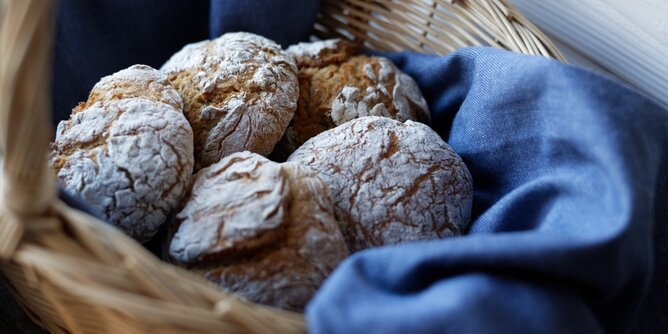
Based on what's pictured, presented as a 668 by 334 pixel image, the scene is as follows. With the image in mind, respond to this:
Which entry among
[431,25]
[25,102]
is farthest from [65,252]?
[431,25]

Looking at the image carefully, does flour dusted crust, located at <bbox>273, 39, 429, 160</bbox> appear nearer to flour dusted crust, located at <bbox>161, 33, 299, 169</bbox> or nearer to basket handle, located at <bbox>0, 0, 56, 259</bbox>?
flour dusted crust, located at <bbox>161, 33, 299, 169</bbox>

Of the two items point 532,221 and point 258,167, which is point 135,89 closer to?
point 258,167

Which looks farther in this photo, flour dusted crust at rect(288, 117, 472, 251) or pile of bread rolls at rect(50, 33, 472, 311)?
Answer: flour dusted crust at rect(288, 117, 472, 251)

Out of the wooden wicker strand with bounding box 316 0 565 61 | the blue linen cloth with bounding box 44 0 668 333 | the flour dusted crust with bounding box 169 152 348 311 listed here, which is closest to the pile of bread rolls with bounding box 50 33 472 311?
the flour dusted crust with bounding box 169 152 348 311

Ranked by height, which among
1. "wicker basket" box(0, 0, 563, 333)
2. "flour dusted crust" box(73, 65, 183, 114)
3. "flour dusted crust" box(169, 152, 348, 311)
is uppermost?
"wicker basket" box(0, 0, 563, 333)

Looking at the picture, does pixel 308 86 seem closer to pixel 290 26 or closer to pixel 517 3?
pixel 290 26

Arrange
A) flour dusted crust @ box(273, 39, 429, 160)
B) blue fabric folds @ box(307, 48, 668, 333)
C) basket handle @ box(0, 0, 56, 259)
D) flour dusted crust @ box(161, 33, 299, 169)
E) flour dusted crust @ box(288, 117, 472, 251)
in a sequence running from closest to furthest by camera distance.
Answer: basket handle @ box(0, 0, 56, 259) → blue fabric folds @ box(307, 48, 668, 333) → flour dusted crust @ box(288, 117, 472, 251) → flour dusted crust @ box(161, 33, 299, 169) → flour dusted crust @ box(273, 39, 429, 160)
